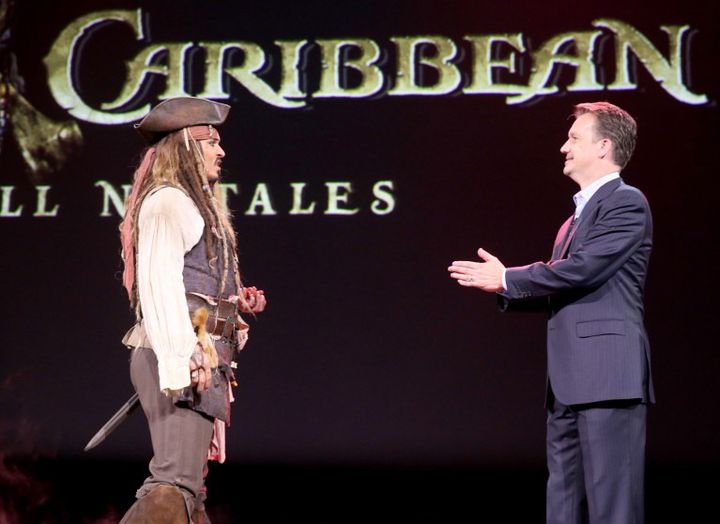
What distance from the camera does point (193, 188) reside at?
2.65 m

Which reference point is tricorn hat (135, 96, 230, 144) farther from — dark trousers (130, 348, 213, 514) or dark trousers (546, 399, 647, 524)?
dark trousers (546, 399, 647, 524)

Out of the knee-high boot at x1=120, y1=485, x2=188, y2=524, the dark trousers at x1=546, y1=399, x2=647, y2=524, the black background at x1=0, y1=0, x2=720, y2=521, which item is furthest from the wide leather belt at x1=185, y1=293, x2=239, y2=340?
the black background at x1=0, y1=0, x2=720, y2=521

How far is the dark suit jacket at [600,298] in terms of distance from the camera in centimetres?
275

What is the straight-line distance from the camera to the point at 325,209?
489 cm

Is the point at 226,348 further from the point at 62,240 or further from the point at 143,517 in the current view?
the point at 62,240

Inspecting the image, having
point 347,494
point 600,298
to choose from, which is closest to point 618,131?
point 600,298

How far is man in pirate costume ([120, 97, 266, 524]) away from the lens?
2.43 metres

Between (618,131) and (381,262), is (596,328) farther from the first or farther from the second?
(381,262)

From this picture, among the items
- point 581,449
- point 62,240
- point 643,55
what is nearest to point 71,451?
point 62,240

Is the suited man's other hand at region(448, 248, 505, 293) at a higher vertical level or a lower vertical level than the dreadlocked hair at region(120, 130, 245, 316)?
lower

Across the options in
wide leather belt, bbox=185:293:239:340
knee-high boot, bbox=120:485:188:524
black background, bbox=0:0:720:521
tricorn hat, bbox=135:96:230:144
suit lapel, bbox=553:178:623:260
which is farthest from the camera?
black background, bbox=0:0:720:521

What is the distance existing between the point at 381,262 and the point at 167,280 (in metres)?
2.48

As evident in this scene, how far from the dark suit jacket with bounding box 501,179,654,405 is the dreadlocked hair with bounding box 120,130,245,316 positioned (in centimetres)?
85

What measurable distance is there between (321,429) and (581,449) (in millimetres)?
2249
